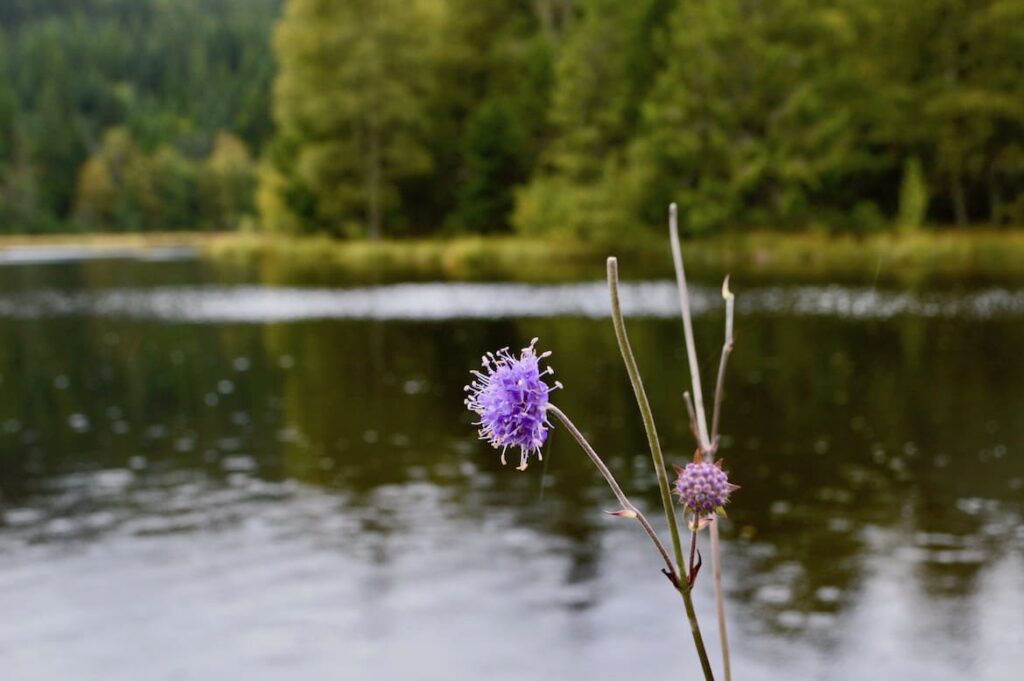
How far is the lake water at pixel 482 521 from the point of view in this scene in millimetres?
7742

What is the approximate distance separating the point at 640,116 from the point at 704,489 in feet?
167

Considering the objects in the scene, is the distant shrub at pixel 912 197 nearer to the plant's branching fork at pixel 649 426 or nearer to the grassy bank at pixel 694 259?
the grassy bank at pixel 694 259

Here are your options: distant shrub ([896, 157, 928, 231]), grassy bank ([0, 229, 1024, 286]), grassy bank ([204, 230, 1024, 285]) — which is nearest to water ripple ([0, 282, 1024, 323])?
grassy bank ([0, 229, 1024, 286])

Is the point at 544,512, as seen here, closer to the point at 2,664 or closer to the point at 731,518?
the point at 731,518

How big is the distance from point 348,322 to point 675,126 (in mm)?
23726

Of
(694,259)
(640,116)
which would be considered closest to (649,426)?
(694,259)

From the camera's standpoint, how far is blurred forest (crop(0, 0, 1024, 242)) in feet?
147

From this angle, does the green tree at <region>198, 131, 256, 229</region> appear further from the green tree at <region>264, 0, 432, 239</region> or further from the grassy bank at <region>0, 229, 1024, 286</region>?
the grassy bank at <region>0, 229, 1024, 286</region>

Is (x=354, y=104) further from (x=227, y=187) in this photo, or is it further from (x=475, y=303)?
(x=227, y=187)

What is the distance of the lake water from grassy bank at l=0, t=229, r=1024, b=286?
618 inches

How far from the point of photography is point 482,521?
34.8 feet

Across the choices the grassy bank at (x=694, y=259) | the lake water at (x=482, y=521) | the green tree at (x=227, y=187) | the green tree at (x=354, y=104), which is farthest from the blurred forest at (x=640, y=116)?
the green tree at (x=227, y=187)

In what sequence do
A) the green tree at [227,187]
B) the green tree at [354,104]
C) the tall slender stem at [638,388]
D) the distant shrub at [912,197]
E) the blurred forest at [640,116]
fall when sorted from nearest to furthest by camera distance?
the tall slender stem at [638,388] < the distant shrub at [912,197] < the blurred forest at [640,116] < the green tree at [354,104] < the green tree at [227,187]

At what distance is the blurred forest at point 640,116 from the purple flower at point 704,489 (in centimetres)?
4319
